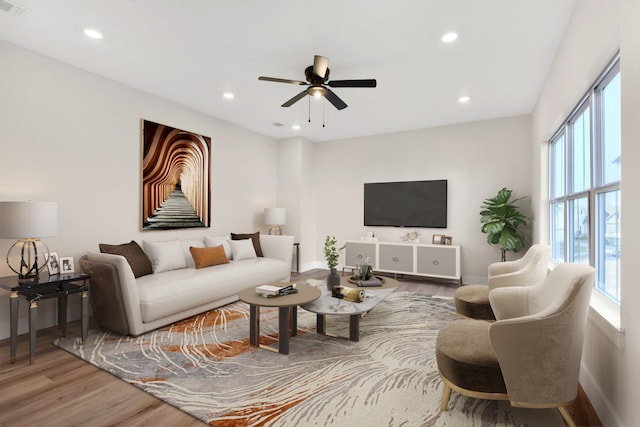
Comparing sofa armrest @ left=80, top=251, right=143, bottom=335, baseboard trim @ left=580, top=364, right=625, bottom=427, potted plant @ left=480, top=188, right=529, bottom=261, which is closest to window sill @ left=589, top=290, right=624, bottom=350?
baseboard trim @ left=580, top=364, right=625, bottom=427

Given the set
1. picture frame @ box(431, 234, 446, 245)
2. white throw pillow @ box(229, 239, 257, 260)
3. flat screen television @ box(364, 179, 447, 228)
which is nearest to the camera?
white throw pillow @ box(229, 239, 257, 260)

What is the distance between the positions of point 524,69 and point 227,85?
3331mm

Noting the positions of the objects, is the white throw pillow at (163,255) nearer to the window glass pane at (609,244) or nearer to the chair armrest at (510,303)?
the chair armrest at (510,303)

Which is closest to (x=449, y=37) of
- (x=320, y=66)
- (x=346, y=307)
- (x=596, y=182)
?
(x=320, y=66)

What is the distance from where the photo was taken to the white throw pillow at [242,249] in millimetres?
4777

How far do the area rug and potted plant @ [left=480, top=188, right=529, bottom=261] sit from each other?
1.81 metres

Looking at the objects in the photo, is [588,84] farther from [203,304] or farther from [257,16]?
[203,304]

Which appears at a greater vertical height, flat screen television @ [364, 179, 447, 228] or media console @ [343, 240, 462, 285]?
flat screen television @ [364, 179, 447, 228]

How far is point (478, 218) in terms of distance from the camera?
212 inches

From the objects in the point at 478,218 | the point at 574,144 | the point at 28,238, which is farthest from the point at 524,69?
the point at 28,238

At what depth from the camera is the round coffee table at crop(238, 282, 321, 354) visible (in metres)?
2.70

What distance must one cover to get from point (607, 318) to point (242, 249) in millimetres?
4071

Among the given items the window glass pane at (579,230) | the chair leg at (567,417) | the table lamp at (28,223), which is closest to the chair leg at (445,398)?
the chair leg at (567,417)

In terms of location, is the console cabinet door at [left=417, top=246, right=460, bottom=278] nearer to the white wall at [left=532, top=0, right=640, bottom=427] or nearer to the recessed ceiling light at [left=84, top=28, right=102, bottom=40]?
the white wall at [left=532, top=0, right=640, bottom=427]
